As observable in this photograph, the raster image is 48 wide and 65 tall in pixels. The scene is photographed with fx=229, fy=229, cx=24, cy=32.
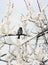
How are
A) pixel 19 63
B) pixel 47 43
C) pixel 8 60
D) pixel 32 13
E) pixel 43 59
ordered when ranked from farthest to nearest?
pixel 43 59, pixel 47 43, pixel 32 13, pixel 8 60, pixel 19 63

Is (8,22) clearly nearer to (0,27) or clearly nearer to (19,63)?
(0,27)

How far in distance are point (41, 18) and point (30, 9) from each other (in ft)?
2.09

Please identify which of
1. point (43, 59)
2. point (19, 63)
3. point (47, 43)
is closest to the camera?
point (19, 63)

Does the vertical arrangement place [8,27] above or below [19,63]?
above

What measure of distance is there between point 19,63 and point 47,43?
261cm

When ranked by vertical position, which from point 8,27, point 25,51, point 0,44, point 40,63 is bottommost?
point 40,63

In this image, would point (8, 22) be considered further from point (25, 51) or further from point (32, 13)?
point (25, 51)

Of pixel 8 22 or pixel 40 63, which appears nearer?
pixel 8 22

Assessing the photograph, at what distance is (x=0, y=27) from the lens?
5.91 m

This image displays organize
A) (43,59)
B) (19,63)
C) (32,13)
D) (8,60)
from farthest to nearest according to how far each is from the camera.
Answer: (43,59), (32,13), (8,60), (19,63)

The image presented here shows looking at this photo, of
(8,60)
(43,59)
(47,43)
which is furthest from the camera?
(43,59)

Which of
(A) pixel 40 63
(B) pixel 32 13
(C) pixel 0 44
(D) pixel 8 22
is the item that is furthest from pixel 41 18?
(A) pixel 40 63

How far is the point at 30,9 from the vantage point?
22.3 feet

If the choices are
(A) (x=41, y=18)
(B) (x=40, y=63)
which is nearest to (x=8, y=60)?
(A) (x=41, y=18)
